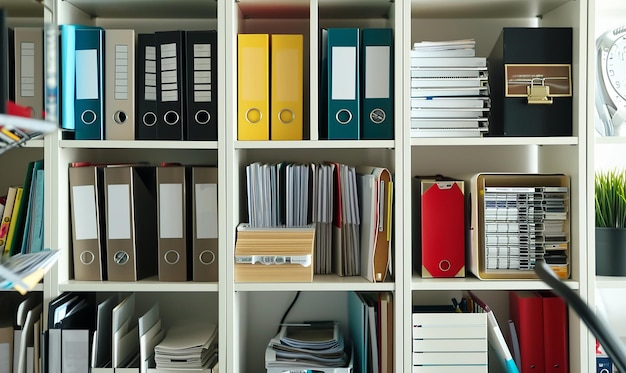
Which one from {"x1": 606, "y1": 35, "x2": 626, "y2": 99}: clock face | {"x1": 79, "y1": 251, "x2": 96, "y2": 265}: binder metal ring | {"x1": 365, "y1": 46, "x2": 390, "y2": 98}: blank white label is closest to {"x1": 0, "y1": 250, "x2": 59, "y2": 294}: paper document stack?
{"x1": 79, "y1": 251, "x2": 96, "y2": 265}: binder metal ring

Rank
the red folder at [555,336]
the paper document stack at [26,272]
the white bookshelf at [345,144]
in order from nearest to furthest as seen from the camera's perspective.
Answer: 1. the paper document stack at [26,272]
2. the white bookshelf at [345,144]
3. the red folder at [555,336]

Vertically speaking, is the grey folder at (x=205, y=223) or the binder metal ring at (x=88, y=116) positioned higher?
the binder metal ring at (x=88, y=116)

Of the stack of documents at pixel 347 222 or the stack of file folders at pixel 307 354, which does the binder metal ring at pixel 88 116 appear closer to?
the stack of documents at pixel 347 222

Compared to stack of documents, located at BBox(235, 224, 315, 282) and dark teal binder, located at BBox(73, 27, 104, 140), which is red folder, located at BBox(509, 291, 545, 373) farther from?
dark teal binder, located at BBox(73, 27, 104, 140)

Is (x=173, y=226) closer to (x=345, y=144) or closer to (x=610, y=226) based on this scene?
(x=345, y=144)

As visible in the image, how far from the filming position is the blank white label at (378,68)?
1805mm

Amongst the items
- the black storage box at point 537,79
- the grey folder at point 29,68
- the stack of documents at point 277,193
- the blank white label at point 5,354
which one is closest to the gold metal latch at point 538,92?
the black storage box at point 537,79

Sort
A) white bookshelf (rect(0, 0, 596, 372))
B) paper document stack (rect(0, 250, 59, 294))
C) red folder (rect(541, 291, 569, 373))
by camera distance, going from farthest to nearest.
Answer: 1. red folder (rect(541, 291, 569, 373))
2. white bookshelf (rect(0, 0, 596, 372))
3. paper document stack (rect(0, 250, 59, 294))

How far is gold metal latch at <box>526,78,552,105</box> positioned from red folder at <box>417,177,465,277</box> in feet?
1.04

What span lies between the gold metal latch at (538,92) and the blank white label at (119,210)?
1170 mm

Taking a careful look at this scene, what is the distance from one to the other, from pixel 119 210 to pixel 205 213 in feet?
0.80

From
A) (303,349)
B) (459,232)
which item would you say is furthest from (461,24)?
(303,349)

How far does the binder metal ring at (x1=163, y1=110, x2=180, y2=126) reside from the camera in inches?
71.7

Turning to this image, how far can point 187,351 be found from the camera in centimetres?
183
